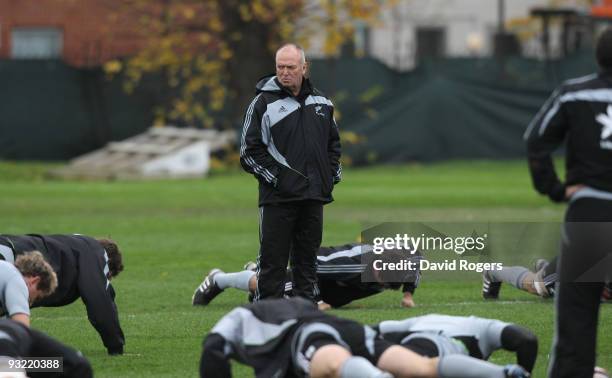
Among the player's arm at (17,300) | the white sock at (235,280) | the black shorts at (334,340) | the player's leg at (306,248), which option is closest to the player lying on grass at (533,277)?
the player's leg at (306,248)

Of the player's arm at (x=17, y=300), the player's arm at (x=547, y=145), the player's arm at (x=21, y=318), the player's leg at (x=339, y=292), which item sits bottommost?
the player's leg at (x=339, y=292)

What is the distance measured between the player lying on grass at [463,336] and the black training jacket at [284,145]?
241 cm

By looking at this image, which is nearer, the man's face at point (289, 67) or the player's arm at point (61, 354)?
the player's arm at point (61, 354)

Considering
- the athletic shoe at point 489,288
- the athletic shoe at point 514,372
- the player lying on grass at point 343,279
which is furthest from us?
the athletic shoe at point 489,288

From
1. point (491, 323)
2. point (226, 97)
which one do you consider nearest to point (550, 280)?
point (491, 323)

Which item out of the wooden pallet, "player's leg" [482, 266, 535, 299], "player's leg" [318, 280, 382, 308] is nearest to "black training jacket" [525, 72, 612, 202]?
"player's leg" [318, 280, 382, 308]

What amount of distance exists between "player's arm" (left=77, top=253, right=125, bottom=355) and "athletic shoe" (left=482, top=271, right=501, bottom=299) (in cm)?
397

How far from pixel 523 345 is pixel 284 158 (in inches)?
119

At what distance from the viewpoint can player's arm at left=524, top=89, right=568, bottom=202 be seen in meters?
7.27

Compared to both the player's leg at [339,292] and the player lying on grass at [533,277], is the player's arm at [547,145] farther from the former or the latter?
the player's leg at [339,292]

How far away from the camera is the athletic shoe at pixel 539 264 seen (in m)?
11.5

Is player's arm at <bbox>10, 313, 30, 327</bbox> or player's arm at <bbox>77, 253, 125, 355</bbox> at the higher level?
player's arm at <bbox>10, 313, 30, 327</bbox>

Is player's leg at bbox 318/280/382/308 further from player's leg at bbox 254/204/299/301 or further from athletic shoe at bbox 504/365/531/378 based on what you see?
athletic shoe at bbox 504/365/531/378

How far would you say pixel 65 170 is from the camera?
3038 centimetres
